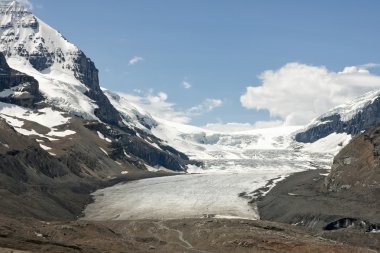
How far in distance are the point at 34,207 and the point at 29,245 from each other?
60.9m

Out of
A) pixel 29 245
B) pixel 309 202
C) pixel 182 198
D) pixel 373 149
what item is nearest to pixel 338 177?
pixel 373 149

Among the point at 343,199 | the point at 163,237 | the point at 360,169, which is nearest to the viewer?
the point at 163,237

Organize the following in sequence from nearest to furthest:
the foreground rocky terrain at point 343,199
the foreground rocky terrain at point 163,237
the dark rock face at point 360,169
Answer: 1. the foreground rocky terrain at point 163,237
2. the foreground rocky terrain at point 343,199
3. the dark rock face at point 360,169

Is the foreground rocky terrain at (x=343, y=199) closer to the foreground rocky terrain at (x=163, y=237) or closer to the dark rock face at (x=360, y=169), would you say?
the dark rock face at (x=360, y=169)

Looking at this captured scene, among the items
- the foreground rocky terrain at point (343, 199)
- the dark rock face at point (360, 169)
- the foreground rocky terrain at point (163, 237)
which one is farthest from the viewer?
the dark rock face at point (360, 169)

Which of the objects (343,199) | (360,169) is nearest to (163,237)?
(343,199)

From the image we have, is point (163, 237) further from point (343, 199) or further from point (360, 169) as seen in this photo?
point (360, 169)

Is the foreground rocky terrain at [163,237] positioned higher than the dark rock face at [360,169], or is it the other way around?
the dark rock face at [360,169]

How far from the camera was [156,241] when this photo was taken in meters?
108

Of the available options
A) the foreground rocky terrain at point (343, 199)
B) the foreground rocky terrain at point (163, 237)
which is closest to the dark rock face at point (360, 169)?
the foreground rocky terrain at point (343, 199)

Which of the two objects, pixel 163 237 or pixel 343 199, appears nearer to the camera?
pixel 163 237

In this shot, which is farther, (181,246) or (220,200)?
(220,200)

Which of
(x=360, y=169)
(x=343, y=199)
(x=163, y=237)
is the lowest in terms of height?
(x=163, y=237)

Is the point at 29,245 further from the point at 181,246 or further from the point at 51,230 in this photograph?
the point at 181,246
